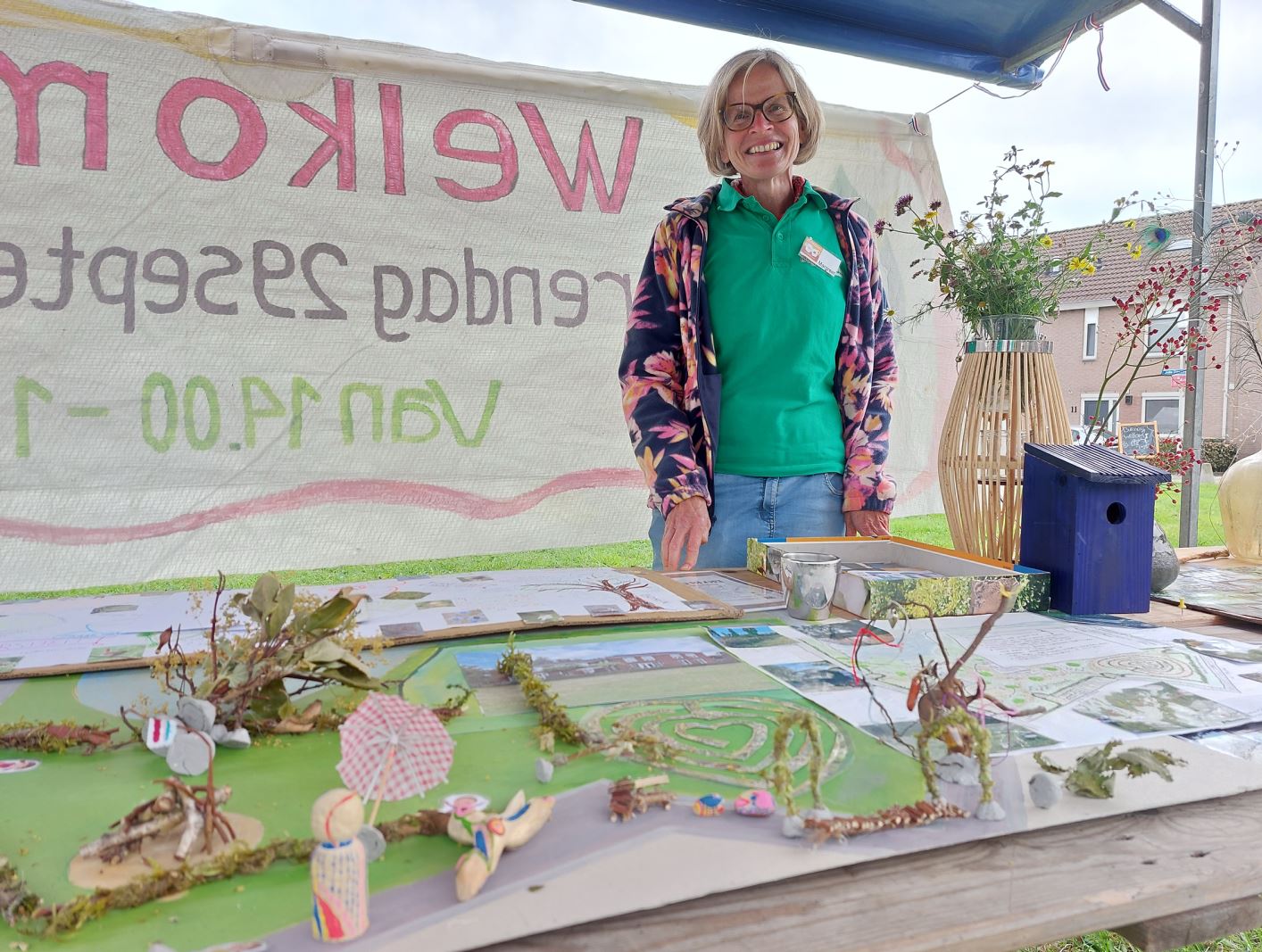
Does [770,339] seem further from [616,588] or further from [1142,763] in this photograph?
[1142,763]

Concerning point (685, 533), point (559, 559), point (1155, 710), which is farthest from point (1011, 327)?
point (559, 559)

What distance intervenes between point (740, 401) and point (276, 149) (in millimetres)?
1552

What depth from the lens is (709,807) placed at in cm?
52

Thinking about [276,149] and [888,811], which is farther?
[276,149]

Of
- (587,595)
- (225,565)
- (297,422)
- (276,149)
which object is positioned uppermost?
(276,149)

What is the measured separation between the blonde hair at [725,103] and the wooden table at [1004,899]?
4.41 feet

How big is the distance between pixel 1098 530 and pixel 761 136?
0.88 metres

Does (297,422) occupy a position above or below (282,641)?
above

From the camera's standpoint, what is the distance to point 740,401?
153 centimetres

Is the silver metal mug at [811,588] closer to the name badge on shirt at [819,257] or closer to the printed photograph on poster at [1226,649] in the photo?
the printed photograph on poster at [1226,649]

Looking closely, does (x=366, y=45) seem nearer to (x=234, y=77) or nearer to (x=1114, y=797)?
(x=234, y=77)

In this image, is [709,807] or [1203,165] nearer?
[709,807]

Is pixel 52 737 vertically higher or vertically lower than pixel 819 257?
lower

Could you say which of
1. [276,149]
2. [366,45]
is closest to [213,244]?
[276,149]
